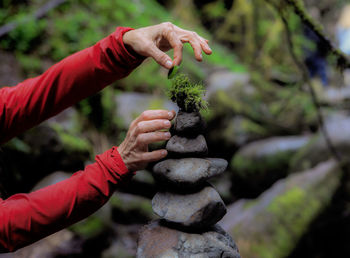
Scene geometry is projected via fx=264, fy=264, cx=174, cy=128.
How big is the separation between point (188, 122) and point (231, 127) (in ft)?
15.6

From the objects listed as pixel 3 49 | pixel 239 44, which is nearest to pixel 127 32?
pixel 3 49

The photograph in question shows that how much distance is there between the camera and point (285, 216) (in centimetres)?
359

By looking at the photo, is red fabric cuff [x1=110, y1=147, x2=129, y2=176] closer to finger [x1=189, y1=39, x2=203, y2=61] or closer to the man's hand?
the man's hand

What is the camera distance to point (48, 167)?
4164 millimetres

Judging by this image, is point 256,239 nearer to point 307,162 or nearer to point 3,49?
point 307,162

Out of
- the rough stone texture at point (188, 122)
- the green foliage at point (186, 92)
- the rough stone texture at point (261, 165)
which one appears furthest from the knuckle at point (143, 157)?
the rough stone texture at point (261, 165)

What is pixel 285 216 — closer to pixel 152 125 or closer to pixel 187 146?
pixel 187 146

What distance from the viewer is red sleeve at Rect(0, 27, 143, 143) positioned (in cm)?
191

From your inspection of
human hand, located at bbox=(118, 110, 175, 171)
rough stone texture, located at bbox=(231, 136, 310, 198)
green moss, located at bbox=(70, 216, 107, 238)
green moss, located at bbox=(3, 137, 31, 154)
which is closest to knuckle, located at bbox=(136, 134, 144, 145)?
human hand, located at bbox=(118, 110, 175, 171)

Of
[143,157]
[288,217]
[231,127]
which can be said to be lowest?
[288,217]

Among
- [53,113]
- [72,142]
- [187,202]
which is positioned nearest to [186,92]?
[187,202]

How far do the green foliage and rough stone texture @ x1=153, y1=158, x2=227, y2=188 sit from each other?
35 centimetres

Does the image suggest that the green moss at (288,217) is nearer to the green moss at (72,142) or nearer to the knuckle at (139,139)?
the knuckle at (139,139)

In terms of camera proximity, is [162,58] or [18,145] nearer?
[162,58]
